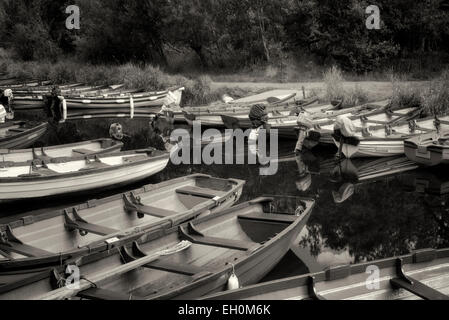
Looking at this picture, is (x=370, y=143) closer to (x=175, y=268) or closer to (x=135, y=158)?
(x=135, y=158)

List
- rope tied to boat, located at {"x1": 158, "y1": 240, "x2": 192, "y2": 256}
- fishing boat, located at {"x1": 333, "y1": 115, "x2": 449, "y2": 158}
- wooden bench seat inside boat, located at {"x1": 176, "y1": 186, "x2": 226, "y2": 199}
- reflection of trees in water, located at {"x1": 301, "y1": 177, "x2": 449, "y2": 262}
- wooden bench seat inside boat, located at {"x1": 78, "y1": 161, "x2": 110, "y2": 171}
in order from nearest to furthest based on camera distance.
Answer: rope tied to boat, located at {"x1": 158, "y1": 240, "x2": 192, "y2": 256}
reflection of trees in water, located at {"x1": 301, "y1": 177, "x2": 449, "y2": 262}
wooden bench seat inside boat, located at {"x1": 176, "y1": 186, "x2": 226, "y2": 199}
wooden bench seat inside boat, located at {"x1": 78, "y1": 161, "x2": 110, "y2": 171}
fishing boat, located at {"x1": 333, "y1": 115, "x2": 449, "y2": 158}

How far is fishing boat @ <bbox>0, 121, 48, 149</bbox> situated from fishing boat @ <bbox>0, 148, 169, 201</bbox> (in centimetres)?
352

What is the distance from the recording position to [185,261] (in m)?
7.48

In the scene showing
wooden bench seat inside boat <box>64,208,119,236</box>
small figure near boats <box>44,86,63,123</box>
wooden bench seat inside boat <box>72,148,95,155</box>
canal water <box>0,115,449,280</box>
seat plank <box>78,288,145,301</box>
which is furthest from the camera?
small figure near boats <box>44,86,63,123</box>

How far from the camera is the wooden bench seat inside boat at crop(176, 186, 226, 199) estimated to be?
32.3 ft

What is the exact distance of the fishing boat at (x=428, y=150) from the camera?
13.1 m

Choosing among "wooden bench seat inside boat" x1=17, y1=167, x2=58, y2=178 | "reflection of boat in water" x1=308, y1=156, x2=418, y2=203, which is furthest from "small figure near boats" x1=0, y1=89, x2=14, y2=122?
"reflection of boat in water" x1=308, y1=156, x2=418, y2=203

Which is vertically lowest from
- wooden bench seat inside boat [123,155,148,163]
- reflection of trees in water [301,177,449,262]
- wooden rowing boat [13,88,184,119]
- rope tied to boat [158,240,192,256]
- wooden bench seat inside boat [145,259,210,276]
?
reflection of trees in water [301,177,449,262]

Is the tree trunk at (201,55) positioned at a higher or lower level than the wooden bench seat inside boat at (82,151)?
higher

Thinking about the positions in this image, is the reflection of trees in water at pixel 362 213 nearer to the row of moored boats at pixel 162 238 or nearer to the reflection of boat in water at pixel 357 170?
the reflection of boat in water at pixel 357 170

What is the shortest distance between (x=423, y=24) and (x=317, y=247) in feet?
66.9

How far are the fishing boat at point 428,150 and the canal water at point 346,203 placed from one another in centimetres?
41

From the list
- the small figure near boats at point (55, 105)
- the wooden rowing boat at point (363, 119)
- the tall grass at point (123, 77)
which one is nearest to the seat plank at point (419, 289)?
the wooden rowing boat at point (363, 119)

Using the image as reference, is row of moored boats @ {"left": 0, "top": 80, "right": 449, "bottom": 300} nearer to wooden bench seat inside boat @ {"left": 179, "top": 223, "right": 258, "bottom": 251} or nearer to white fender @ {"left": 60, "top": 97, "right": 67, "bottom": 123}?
wooden bench seat inside boat @ {"left": 179, "top": 223, "right": 258, "bottom": 251}
